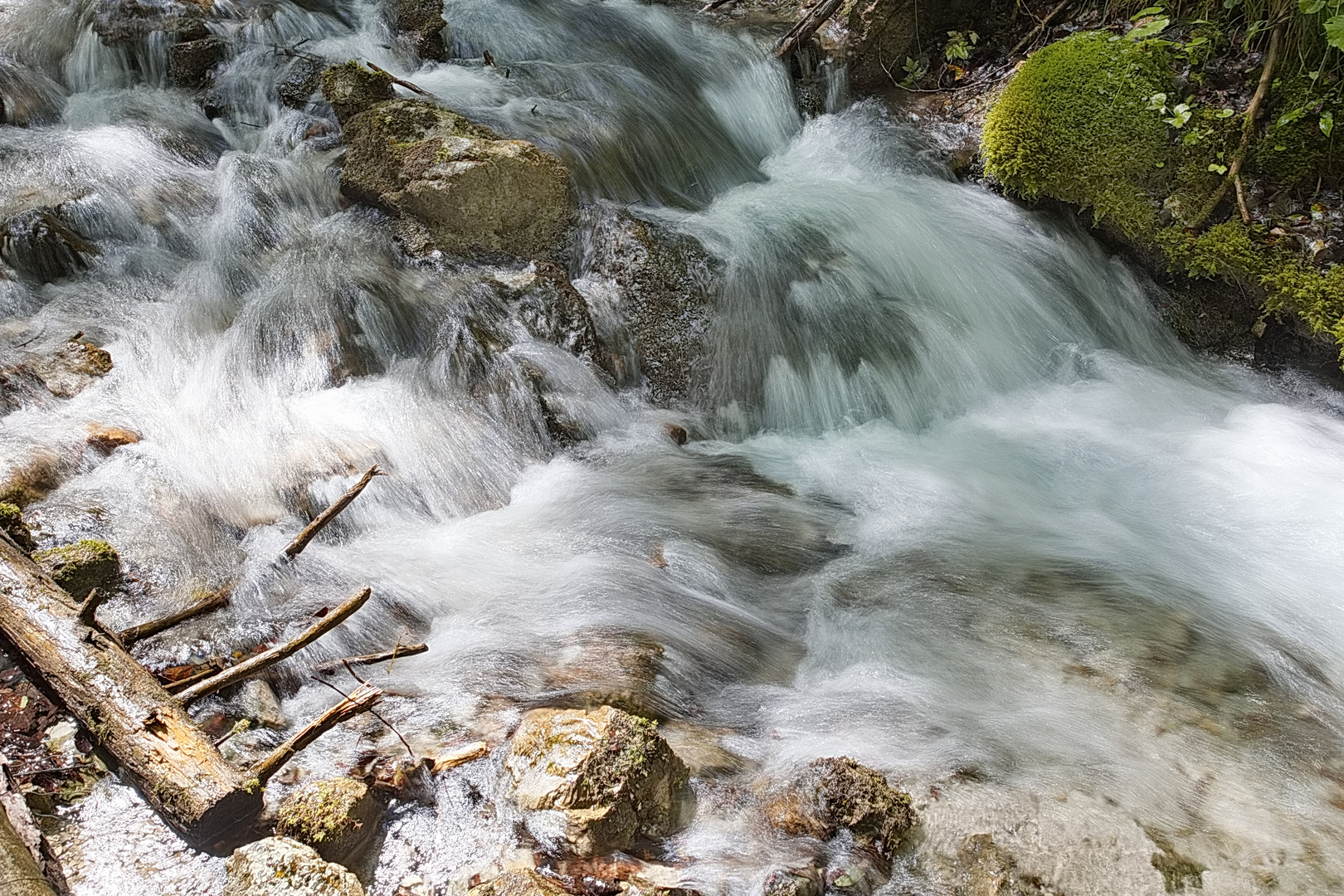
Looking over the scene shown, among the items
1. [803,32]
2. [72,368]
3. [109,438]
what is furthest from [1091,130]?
[72,368]

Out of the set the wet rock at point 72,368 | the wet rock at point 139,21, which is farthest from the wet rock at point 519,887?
the wet rock at point 139,21

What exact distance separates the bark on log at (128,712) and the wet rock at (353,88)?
4.23 metres

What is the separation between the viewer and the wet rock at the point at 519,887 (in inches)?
82.8

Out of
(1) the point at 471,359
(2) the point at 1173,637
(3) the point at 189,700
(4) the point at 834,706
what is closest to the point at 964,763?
(4) the point at 834,706

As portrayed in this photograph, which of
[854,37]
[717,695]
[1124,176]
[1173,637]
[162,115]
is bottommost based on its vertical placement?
[717,695]

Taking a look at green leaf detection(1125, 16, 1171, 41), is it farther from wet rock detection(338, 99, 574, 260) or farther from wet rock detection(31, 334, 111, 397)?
wet rock detection(31, 334, 111, 397)

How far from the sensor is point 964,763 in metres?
2.66

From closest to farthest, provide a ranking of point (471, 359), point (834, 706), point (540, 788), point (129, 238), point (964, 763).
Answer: point (540, 788)
point (964, 763)
point (834, 706)
point (471, 359)
point (129, 238)

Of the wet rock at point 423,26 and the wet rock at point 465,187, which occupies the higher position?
the wet rock at point 423,26

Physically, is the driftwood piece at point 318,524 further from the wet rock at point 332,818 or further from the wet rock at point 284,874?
the wet rock at point 284,874

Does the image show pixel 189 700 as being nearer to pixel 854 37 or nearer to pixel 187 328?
pixel 187 328

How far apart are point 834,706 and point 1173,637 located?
55.4 inches

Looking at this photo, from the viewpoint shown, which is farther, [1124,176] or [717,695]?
[1124,176]

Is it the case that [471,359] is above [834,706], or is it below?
above
